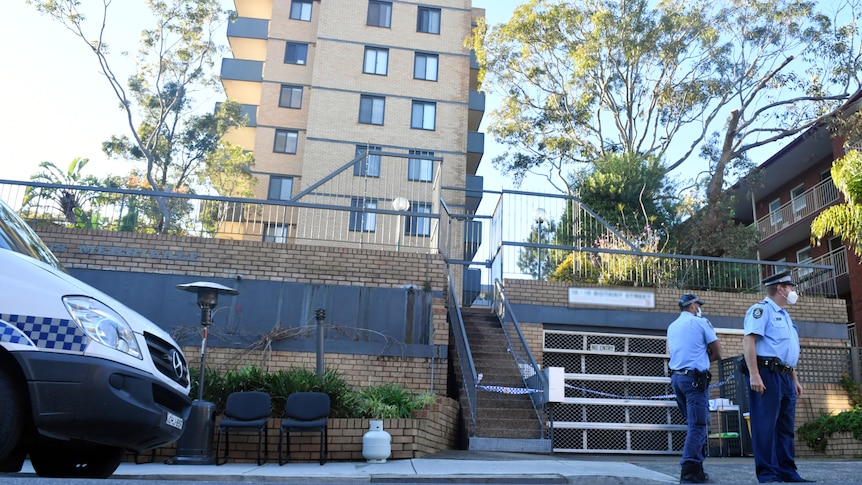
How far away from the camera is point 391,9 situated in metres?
31.7

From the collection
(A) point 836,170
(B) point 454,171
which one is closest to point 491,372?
(A) point 836,170

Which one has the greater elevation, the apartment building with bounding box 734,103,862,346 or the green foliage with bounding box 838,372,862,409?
the apartment building with bounding box 734,103,862,346

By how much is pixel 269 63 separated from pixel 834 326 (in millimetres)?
25299

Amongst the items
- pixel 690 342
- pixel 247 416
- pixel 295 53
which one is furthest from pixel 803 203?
pixel 247 416

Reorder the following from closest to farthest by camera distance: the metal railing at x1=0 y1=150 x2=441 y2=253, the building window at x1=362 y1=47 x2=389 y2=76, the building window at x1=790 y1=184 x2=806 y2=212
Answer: the metal railing at x1=0 y1=150 x2=441 y2=253
the building window at x1=790 y1=184 x2=806 y2=212
the building window at x1=362 y1=47 x2=389 y2=76

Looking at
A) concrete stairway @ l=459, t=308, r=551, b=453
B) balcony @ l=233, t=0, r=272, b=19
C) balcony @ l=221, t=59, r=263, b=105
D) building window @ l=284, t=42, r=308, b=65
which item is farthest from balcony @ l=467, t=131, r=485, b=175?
concrete stairway @ l=459, t=308, r=551, b=453

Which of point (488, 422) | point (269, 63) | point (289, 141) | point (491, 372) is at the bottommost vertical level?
point (488, 422)

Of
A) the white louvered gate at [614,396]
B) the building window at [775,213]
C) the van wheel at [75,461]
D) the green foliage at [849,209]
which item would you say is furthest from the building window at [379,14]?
the van wheel at [75,461]

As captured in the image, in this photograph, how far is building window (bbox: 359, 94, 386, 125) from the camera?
3028cm

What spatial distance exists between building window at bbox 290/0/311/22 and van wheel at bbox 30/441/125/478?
102ft

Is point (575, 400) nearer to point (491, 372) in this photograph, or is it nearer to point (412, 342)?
point (491, 372)

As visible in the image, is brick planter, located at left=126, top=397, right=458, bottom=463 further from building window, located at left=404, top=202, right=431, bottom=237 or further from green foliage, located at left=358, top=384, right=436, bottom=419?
building window, located at left=404, top=202, right=431, bottom=237

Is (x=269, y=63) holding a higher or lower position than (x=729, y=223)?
higher

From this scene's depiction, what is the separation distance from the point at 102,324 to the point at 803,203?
28768 millimetres
